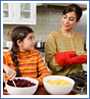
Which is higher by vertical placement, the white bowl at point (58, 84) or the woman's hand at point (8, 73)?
the woman's hand at point (8, 73)

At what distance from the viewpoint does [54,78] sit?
4.44 ft

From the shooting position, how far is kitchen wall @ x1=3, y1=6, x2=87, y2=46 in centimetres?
132

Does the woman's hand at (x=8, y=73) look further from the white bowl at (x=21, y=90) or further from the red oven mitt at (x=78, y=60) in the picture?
the red oven mitt at (x=78, y=60)

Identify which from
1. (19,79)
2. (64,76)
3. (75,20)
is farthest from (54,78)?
(75,20)

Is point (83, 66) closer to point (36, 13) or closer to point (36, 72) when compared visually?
point (36, 72)

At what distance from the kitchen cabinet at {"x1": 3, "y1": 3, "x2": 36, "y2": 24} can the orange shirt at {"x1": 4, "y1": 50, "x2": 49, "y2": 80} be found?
14cm

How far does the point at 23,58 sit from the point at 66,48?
A: 193 mm

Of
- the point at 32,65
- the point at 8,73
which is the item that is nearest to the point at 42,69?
the point at 32,65

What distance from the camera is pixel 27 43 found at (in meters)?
1.35

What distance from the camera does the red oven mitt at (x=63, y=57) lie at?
1352 millimetres

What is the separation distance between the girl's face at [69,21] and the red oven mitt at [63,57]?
0.36 ft

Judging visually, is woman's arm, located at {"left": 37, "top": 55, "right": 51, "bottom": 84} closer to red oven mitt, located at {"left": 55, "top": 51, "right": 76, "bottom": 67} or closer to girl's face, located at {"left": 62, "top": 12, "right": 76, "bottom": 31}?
red oven mitt, located at {"left": 55, "top": 51, "right": 76, "bottom": 67}

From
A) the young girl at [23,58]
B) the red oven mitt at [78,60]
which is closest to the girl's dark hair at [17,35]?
the young girl at [23,58]

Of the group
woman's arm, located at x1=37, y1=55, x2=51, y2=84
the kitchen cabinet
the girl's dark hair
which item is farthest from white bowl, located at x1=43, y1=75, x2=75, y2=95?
the kitchen cabinet
